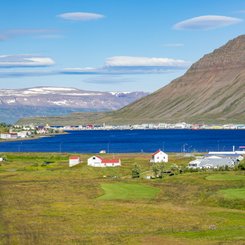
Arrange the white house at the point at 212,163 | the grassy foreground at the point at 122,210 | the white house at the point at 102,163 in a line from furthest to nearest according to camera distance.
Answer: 1. the white house at the point at 102,163
2. the white house at the point at 212,163
3. the grassy foreground at the point at 122,210

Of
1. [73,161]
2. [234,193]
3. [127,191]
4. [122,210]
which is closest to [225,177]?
[127,191]

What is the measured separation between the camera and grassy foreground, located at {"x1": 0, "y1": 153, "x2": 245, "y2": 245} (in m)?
46.1

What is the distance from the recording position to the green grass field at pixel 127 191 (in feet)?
229

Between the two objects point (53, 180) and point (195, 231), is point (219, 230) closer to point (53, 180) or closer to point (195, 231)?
point (195, 231)

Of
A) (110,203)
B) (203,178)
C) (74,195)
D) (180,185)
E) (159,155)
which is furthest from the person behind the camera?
(159,155)

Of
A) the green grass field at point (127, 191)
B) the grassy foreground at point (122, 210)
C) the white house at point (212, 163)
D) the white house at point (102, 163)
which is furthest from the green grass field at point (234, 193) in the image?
the white house at point (102, 163)

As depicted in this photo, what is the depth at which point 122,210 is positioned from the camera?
59.0m

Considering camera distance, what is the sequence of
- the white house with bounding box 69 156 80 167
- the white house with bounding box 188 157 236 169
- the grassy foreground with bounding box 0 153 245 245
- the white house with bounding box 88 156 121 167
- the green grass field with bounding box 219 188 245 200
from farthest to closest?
1. the white house with bounding box 69 156 80 167
2. the white house with bounding box 88 156 121 167
3. the white house with bounding box 188 157 236 169
4. the green grass field with bounding box 219 188 245 200
5. the grassy foreground with bounding box 0 153 245 245

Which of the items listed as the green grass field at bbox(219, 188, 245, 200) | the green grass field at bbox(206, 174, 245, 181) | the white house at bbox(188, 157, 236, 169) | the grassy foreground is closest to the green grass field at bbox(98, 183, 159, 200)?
the grassy foreground

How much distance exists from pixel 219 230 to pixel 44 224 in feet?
44.2

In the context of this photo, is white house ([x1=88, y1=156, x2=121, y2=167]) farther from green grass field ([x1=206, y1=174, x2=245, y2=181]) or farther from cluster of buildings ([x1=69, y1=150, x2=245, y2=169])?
green grass field ([x1=206, y1=174, x2=245, y2=181])

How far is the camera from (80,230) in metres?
48.7

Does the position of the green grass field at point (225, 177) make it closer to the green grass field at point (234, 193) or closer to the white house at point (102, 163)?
the green grass field at point (234, 193)

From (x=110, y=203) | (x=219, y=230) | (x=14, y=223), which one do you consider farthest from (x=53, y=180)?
(x=219, y=230)
